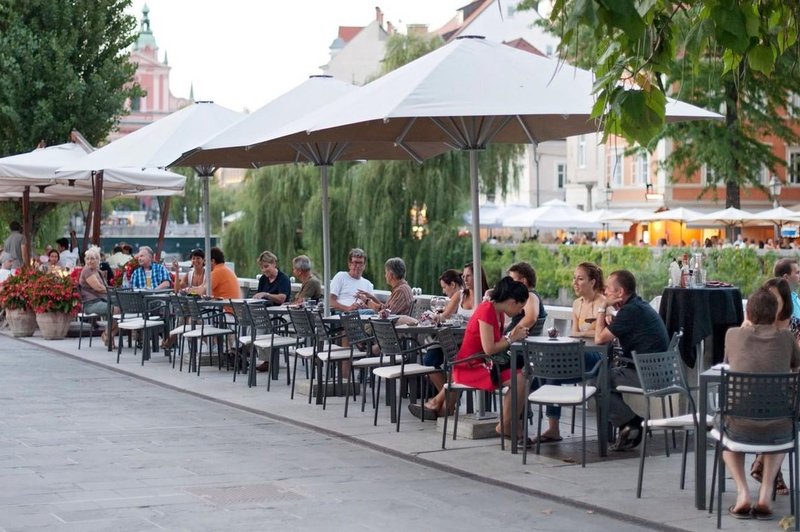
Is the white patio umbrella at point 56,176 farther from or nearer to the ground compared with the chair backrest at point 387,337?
farther from the ground

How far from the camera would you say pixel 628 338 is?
10328mm

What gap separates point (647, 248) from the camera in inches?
1590

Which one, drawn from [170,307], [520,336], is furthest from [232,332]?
[520,336]

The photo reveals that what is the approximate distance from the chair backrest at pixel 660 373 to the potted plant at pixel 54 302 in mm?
14324

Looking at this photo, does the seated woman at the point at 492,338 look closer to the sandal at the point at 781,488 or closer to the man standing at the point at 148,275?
the sandal at the point at 781,488

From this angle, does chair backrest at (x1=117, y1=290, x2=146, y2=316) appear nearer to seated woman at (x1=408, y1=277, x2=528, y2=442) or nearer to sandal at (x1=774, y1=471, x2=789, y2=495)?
seated woman at (x1=408, y1=277, x2=528, y2=442)

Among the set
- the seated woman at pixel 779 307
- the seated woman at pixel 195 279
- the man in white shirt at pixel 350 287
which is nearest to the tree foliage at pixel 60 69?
the seated woman at pixel 195 279

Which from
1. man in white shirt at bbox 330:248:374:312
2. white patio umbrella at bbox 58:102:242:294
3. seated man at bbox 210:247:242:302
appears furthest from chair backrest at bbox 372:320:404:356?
white patio umbrella at bbox 58:102:242:294

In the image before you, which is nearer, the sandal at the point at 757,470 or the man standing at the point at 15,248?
the sandal at the point at 757,470

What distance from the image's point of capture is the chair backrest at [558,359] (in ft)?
32.2

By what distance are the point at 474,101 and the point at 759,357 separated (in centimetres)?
355

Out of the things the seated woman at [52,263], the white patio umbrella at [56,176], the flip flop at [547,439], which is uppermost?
the white patio umbrella at [56,176]

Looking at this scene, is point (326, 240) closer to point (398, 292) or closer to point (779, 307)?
point (398, 292)

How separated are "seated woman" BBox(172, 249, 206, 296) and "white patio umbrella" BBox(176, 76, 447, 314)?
2072mm
